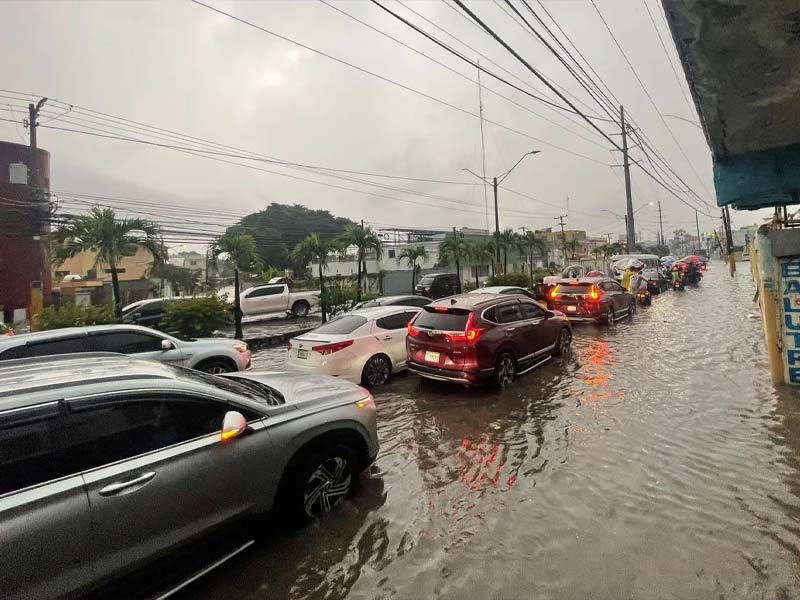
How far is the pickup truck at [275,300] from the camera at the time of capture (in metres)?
18.5

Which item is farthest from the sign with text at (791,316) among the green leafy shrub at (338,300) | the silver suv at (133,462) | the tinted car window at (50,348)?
the green leafy shrub at (338,300)

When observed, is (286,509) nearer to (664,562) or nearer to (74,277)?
(664,562)

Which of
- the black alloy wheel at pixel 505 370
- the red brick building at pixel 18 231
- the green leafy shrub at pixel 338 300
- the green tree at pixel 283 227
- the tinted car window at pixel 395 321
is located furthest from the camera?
the green tree at pixel 283 227

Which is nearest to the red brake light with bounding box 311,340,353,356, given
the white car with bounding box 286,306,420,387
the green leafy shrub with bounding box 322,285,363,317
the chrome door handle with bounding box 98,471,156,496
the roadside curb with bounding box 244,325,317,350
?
the white car with bounding box 286,306,420,387

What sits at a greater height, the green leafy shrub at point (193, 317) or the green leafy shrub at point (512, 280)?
the green leafy shrub at point (512, 280)

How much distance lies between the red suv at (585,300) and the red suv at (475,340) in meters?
5.30

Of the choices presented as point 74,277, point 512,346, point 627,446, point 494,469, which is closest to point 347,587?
point 494,469

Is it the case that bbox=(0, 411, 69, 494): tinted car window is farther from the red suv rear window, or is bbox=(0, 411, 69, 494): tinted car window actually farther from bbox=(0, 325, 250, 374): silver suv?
the red suv rear window

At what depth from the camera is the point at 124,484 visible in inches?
94.4

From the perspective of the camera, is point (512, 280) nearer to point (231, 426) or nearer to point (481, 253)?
point (481, 253)

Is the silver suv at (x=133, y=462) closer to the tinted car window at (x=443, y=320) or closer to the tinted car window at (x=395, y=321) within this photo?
the tinted car window at (x=443, y=320)

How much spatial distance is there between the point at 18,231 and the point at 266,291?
50.7 feet

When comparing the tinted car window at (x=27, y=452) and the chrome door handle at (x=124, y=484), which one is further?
the chrome door handle at (x=124, y=484)

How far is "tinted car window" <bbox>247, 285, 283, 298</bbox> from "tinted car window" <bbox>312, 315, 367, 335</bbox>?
11.9 metres
